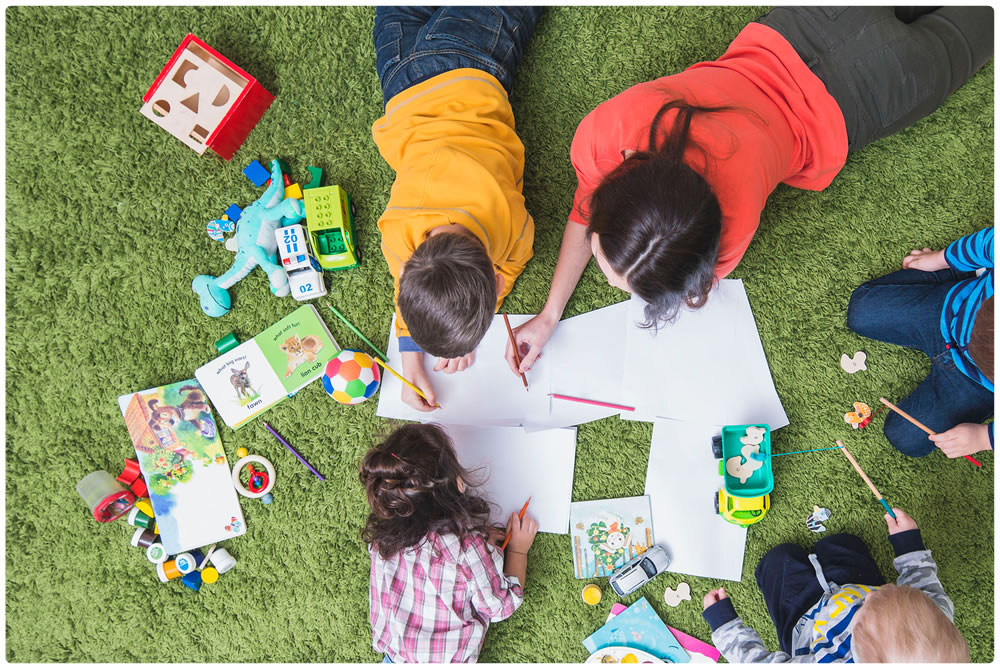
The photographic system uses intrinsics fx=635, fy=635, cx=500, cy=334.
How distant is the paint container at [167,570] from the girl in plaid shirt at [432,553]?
15.6 inches

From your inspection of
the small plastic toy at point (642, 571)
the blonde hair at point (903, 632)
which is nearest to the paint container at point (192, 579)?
the small plastic toy at point (642, 571)

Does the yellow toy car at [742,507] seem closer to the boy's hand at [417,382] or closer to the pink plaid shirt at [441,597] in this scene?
the pink plaid shirt at [441,597]

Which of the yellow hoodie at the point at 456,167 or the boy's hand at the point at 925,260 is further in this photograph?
the boy's hand at the point at 925,260

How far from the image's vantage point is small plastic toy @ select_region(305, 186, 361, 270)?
121 cm

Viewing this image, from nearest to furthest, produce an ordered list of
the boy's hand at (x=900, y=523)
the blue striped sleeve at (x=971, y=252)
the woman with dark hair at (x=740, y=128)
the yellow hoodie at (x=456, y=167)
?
the woman with dark hair at (x=740, y=128), the yellow hoodie at (x=456, y=167), the blue striped sleeve at (x=971, y=252), the boy's hand at (x=900, y=523)

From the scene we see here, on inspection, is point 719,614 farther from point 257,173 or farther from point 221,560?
→ point 257,173

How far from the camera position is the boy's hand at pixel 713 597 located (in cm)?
120

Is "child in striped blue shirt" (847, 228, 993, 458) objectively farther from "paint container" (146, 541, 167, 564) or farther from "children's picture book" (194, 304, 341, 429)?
"paint container" (146, 541, 167, 564)

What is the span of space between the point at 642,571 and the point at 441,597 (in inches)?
14.8

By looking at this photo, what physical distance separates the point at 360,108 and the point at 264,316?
1.51ft

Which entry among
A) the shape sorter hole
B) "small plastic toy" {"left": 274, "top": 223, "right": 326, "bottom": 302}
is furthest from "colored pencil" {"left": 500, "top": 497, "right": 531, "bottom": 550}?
the shape sorter hole

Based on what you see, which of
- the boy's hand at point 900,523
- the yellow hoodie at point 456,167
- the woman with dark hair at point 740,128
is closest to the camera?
the woman with dark hair at point 740,128

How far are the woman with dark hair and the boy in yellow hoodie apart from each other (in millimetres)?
144

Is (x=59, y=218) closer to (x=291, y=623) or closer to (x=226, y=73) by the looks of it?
(x=226, y=73)
